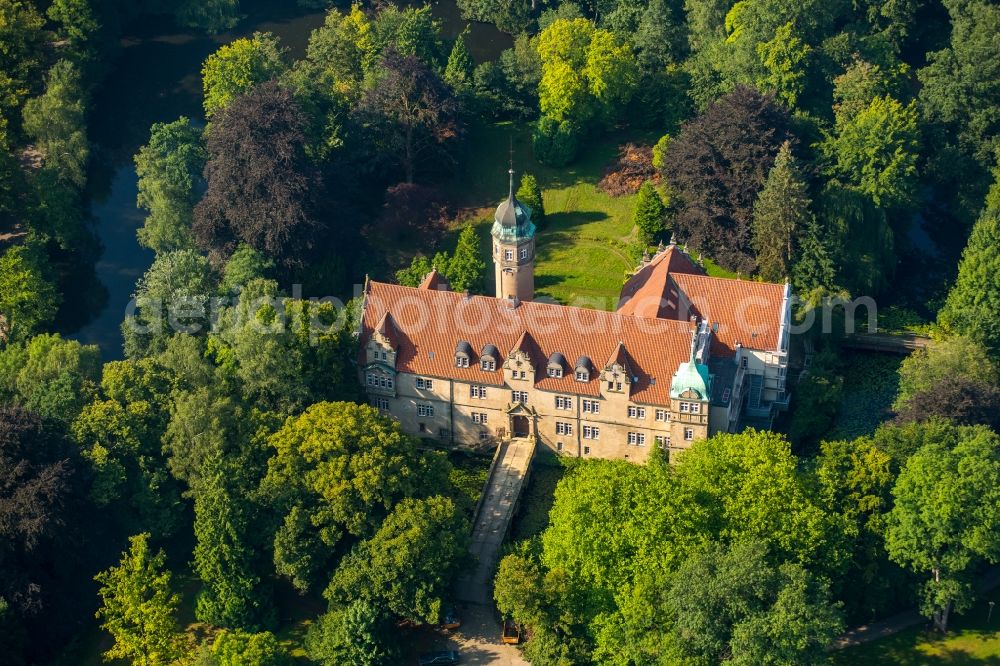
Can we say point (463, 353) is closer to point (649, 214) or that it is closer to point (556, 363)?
point (556, 363)

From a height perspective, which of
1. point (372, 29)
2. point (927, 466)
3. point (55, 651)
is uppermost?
point (372, 29)

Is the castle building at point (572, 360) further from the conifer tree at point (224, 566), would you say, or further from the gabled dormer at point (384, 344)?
the conifer tree at point (224, 566)

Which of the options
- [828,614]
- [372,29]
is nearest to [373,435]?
[828,614]

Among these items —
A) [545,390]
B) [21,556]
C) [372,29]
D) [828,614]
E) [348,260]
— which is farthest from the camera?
[372,29]

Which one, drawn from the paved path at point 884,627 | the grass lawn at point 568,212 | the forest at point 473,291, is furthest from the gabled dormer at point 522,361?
the paved path at point 884,627

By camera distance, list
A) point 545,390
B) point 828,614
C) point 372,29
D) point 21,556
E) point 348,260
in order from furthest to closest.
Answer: point 372,29 → point 348,260 → point 545,390 → point 21,556 → point 828,614

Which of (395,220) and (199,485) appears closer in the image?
(199,485)

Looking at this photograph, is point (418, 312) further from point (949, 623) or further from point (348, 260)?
point (949, 623)
